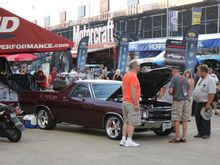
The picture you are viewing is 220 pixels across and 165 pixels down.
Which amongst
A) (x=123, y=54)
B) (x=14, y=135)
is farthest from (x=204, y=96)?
(x=123, y=54)

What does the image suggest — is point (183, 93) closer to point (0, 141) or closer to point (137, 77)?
point (137, 77)

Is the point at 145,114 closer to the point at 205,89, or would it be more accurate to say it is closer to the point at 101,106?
the point at 101,106

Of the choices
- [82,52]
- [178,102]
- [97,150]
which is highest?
[82,52]

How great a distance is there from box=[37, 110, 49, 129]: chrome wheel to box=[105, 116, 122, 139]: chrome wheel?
2.30 metres

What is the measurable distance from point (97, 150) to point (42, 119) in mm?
3786

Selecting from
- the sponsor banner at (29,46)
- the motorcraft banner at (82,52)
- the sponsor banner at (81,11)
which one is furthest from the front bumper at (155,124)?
the sponsor banner at (81,11)

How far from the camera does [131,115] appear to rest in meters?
→ 10.2

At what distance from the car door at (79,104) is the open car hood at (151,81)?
0.64 m

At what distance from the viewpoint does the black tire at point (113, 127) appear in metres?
11.0

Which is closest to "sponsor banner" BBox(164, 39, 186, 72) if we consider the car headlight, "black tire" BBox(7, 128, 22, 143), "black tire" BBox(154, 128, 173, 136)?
"black tire" BBox(154, 128, 173, 136)

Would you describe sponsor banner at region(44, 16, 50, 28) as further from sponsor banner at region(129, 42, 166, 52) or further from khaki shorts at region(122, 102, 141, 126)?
khaki shorts at region(122, 102, 141, 126)

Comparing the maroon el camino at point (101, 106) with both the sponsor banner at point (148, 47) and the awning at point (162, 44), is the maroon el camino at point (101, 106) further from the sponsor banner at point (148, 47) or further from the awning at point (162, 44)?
the sponsor banner at point (148, 47)

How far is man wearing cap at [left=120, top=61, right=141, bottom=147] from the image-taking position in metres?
10.1

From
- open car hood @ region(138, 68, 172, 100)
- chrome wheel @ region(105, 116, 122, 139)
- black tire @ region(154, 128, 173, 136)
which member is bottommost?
black tire @ region(154, 128, 173, 136)
